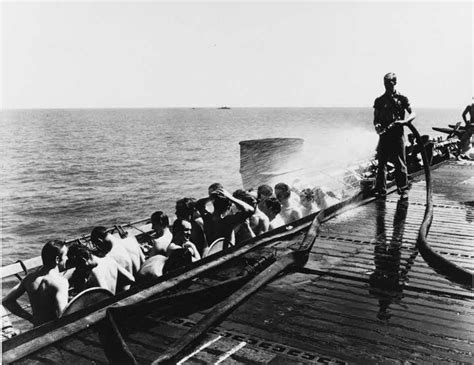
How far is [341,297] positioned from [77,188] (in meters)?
37.0

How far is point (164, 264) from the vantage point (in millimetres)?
6387

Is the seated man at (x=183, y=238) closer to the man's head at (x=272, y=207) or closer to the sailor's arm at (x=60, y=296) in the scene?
the sailor's arm at (x=60, y=296)

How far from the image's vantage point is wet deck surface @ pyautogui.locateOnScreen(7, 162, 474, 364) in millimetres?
3689

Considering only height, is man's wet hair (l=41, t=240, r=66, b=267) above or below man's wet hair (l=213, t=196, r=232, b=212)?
below

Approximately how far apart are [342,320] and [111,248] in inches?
167

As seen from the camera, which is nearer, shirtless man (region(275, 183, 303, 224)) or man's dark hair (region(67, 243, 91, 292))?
man's dark hair (region(67, 243, 91, 292))

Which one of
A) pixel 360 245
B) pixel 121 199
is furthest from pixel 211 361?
pixel 121 199

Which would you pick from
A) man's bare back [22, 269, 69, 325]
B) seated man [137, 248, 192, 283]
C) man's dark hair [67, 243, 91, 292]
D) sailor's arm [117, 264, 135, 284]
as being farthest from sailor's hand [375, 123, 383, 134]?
man's bare back [22, 269, 69, 325]

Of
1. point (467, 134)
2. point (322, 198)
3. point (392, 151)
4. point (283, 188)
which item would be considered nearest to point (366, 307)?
point (392, 151)

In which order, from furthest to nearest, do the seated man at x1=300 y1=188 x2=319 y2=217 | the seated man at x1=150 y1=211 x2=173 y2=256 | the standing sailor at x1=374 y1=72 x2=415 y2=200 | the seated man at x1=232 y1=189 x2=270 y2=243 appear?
the seated man at x1=300 y1=188 x2=319 y2=217 → the standing sailor at x1=374 y1=72 x2=415 y2=200 → the seated man at x1=232 y1=189 x2=270 y2=243 → the seated man at x1=150 y1=211 x2=173 y2=256

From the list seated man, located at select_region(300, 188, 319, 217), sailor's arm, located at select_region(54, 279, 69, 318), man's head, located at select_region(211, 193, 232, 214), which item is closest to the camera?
sailor's arm, located at select_region(54, 279, 69, 318)

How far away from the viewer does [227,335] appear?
402cm

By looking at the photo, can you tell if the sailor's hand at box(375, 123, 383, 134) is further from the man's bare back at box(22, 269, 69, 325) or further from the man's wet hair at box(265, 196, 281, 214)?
the man's bare back at box(22, 269, 69, 325)

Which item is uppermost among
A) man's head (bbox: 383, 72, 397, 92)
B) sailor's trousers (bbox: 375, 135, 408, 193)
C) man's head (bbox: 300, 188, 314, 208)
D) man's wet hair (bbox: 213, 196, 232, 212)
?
man's head (bbox: 383, 72, 397, 92)
